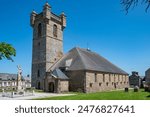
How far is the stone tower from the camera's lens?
43406mm

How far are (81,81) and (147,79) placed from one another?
1369 inches

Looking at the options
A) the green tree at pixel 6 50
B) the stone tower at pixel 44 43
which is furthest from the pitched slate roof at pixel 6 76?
the green tree at pixel 6 50

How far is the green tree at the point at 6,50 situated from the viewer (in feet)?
111

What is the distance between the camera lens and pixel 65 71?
37938 millimetres

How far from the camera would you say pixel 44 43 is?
1722 inches

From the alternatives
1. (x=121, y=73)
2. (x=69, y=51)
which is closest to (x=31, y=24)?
(x=69, y=51)

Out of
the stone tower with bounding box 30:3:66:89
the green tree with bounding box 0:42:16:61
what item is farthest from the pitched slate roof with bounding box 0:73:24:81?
the green tree with bounding box 0:42:16:61

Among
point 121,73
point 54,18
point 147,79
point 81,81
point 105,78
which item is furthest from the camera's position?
point 147,79

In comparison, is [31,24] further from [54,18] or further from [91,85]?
[91,85]

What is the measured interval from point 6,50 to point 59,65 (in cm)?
1053

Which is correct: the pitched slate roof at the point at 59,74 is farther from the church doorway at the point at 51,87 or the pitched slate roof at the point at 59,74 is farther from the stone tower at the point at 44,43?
the stone tower at the point at 44,43

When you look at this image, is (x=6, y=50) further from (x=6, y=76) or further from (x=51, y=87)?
(x=6, y=76)

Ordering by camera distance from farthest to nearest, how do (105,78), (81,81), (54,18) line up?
(54,18)
(105,78)
(81,81)

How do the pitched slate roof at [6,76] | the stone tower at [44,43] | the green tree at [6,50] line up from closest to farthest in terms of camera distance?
the green tree at [6,50] → the stone tower at [44,43] → the pitched slate roof at [6,76]
